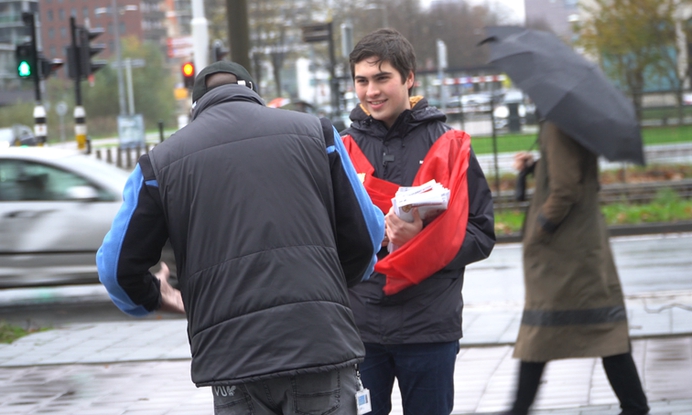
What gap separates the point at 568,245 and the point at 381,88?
5.33 ft

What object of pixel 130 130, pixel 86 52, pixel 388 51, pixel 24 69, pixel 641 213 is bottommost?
pixel 641 213

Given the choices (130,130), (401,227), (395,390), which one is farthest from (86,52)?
(401,227)

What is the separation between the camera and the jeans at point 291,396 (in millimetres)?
2475

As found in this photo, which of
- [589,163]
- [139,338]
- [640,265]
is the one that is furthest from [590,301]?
[640,265]

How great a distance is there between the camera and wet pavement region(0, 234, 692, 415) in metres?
5.51

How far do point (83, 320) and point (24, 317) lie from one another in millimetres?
586

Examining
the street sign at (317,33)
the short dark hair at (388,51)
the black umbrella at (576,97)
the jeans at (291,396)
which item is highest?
the street sign at (317,33)

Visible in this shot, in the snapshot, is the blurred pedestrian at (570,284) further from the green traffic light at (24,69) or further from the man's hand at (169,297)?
the green traffic light at (24,69)

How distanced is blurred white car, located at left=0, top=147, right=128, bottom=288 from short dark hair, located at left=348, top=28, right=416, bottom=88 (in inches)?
266

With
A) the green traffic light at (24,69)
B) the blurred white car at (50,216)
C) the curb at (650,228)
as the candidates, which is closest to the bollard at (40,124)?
the green traffic light at (24,69)

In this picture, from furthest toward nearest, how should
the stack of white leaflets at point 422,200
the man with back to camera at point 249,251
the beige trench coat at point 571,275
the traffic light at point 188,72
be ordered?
the traffic light at point 188,72
the beige trench coat at point 571,275
the stack of white leaflets at point 422,200
the man with back to camera at point 249,251

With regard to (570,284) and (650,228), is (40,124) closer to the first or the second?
(650,228)

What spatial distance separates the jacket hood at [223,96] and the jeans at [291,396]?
0.75 metres

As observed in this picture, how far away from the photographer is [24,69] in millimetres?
17938
